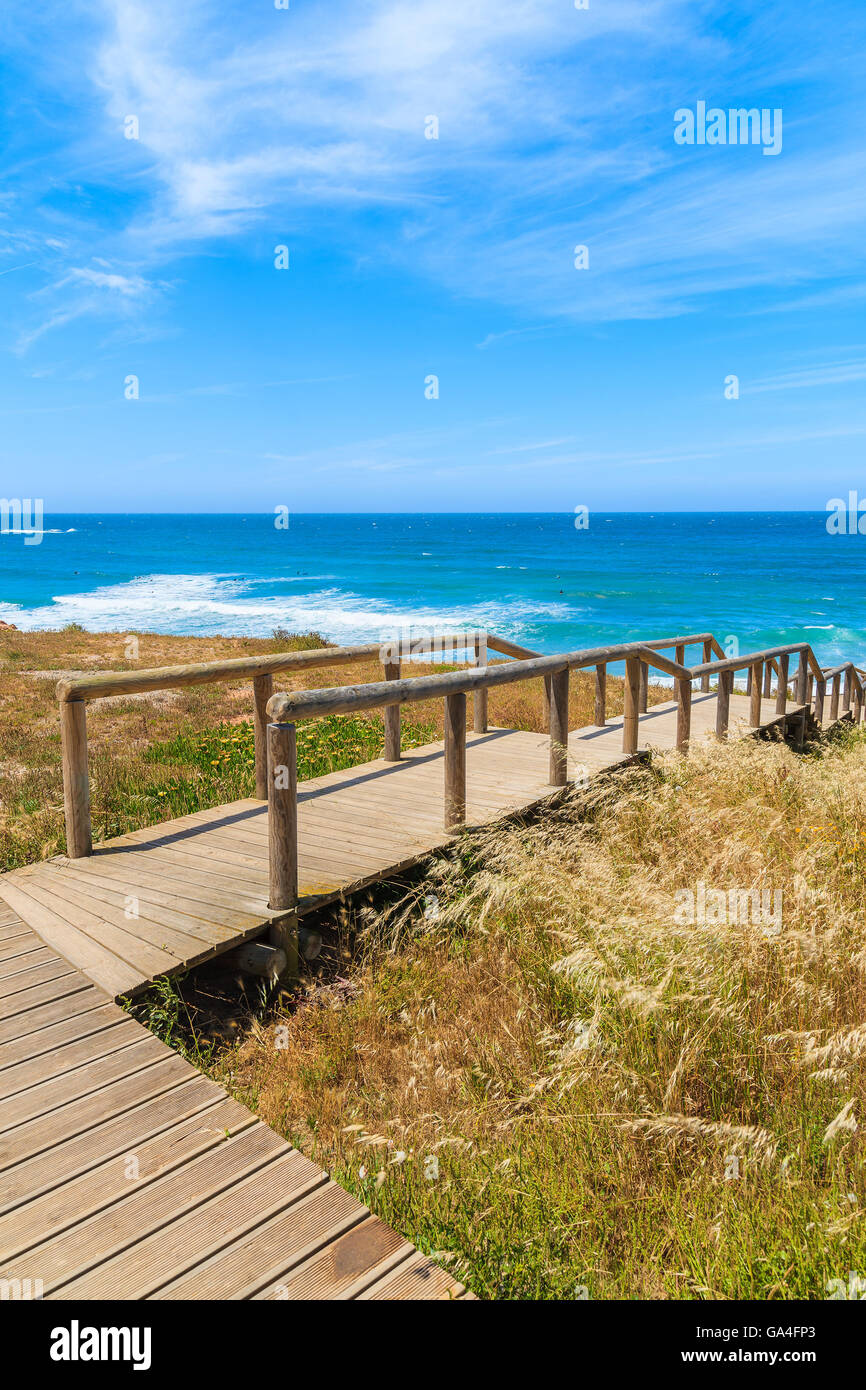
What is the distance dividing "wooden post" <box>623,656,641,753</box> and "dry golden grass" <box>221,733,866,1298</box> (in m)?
2.64

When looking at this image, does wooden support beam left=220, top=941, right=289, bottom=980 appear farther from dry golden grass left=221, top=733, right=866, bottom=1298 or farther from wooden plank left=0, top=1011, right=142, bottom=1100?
wooden plank left=0, top=1011, right=142, bottom=1100

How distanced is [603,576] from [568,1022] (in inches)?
2513

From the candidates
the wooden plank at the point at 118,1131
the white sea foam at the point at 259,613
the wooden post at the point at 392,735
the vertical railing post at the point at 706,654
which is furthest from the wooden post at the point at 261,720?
the white sea foam at the point at 259,613

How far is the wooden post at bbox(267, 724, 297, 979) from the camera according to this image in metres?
3.85

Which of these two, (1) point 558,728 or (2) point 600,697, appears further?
(2) point 600,697

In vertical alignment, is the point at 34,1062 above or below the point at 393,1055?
above

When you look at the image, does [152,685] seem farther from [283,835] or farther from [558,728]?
[558,728]

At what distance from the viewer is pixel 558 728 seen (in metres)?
6.32

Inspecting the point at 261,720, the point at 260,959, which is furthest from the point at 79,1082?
the point at 261,720

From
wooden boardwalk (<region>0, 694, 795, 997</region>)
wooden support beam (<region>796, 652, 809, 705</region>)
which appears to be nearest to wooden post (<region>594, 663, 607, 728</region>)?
wooden boardwalk (<region>0, 694, 795, 997</region>)

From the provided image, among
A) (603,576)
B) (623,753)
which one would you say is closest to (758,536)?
(603,576)

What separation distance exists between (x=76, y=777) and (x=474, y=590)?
50706 millimetres

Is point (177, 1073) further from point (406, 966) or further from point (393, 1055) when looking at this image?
point (406, 966)
